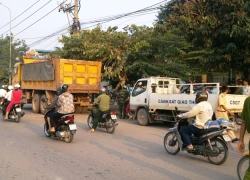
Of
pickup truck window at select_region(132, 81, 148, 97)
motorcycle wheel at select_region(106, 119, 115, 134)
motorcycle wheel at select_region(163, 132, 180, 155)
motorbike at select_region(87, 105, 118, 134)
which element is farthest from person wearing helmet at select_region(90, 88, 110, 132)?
motorcycle wheel at select_region(163, 132, 180, 155)

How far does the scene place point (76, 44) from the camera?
19.4m

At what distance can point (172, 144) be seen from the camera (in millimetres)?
7379

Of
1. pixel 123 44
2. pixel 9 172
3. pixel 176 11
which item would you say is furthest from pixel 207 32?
pixel 9 172

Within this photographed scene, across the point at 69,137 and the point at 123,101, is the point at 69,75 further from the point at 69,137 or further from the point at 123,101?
the point at 69,137

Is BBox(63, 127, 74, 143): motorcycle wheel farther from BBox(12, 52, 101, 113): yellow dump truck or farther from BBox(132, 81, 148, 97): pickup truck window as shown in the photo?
BBox(12, 52, 101, 113): yellow dump truck

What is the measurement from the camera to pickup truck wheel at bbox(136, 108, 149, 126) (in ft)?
Result: 42.1

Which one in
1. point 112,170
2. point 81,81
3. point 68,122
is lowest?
point 112,170

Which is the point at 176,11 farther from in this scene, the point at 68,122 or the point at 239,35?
the point at 68,122

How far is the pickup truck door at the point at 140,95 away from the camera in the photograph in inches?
506

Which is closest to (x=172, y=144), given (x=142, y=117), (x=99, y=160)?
(x=99, y=160)

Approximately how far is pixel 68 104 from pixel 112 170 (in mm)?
3356

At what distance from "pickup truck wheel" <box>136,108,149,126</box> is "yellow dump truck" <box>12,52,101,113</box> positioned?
11.9 feet

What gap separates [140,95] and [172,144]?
18.9 ft

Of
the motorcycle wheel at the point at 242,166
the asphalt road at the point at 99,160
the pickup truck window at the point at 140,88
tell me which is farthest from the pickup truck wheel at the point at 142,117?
A: the motorcycle wheel at the point at 242,166
